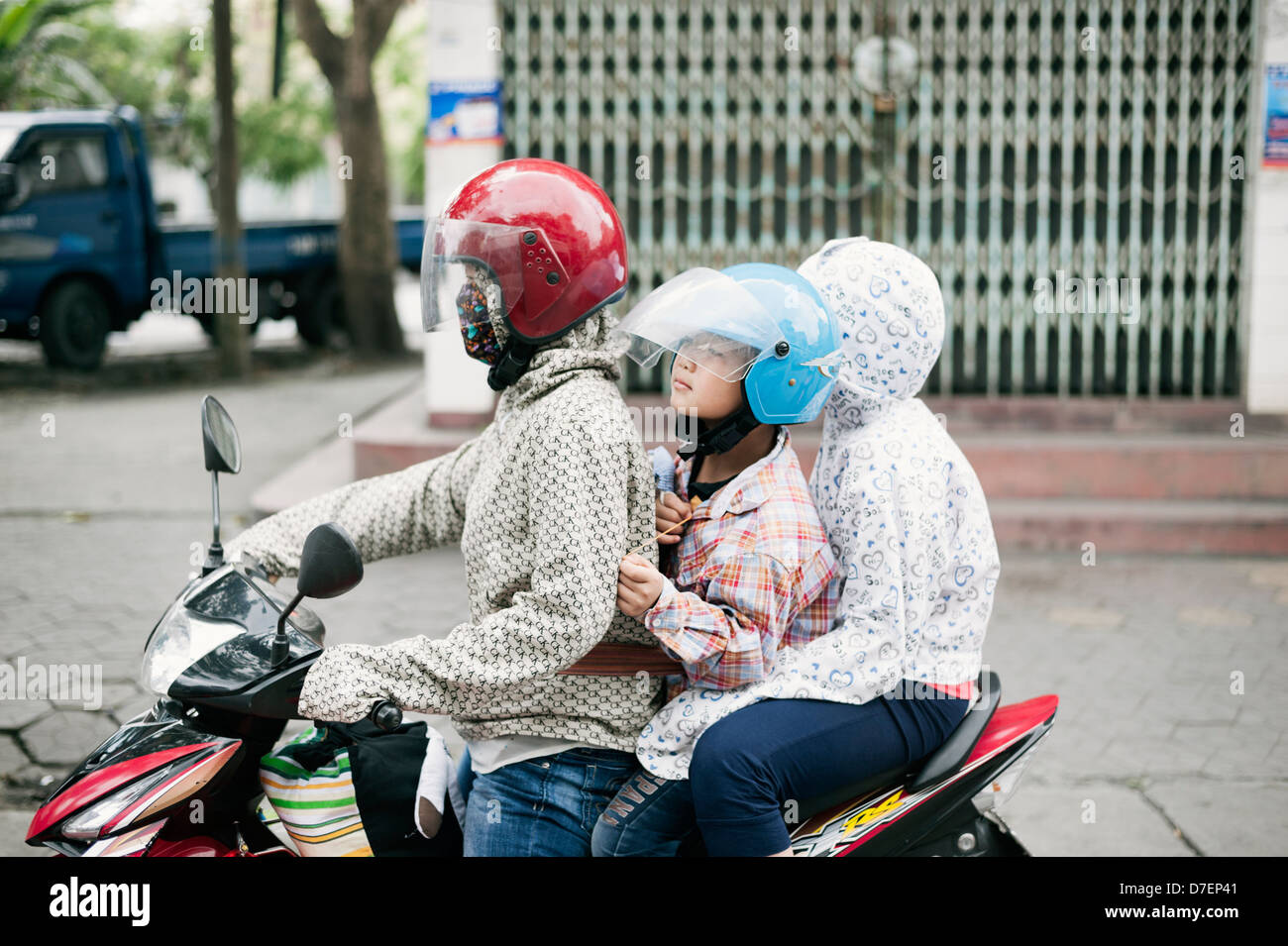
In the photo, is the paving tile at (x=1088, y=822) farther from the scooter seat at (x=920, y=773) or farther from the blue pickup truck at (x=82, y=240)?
the blue pickup truck at (x=82, y=240)

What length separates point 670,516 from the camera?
Result: 7.87ft

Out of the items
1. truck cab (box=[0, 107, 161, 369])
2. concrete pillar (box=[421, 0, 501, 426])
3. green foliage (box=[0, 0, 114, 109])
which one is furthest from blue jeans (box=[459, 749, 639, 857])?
green foliage (box=[0, 0, 114, 109])

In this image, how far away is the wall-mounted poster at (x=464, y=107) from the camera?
7.77m

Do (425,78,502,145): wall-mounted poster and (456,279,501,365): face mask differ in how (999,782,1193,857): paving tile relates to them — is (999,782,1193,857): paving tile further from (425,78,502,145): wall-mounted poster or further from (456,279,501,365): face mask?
(425,78,502,145): wall-mounted poster

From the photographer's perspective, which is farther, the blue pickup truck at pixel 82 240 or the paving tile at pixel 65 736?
the blue pickup truck at pixel 82 240

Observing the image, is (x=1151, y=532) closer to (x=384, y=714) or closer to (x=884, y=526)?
(x=884, y=526)

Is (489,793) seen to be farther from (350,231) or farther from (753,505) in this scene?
(350,231)

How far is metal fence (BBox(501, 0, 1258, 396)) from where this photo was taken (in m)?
7.99

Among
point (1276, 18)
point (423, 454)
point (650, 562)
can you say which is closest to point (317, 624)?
point (650, 562)

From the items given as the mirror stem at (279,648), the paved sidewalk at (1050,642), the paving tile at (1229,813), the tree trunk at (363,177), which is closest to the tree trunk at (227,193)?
the tree trunk at (363,177)

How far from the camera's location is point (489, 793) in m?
2.35

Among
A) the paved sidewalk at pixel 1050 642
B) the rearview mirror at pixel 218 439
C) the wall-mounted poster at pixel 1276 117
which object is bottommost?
the paved sidewalk at pixel 1050 642

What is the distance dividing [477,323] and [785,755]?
899 millimetres

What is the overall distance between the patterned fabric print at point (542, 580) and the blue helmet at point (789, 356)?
0.23 metres
